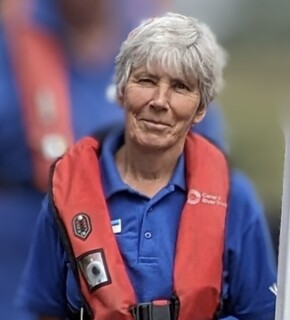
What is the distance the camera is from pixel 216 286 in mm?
2037

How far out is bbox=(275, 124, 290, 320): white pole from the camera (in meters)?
1.99

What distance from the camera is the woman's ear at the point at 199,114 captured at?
1.99 meters

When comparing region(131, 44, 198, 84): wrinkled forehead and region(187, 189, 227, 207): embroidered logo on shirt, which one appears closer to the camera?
region(131, 44, 198, 84): wrinkled forehead

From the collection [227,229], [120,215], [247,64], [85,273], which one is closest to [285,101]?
[247,64]

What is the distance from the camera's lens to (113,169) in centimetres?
204

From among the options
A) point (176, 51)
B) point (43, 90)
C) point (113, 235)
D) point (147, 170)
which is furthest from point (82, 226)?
point (176, 51)

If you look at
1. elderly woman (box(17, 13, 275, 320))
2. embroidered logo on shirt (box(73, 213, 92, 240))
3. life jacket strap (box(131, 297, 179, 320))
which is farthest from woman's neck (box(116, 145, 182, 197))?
life jacket strap (box(131, 297, 179, 320))

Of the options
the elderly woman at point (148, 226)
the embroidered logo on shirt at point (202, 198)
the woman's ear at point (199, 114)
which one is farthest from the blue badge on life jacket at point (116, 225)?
the woman's ear at point (199, 114)

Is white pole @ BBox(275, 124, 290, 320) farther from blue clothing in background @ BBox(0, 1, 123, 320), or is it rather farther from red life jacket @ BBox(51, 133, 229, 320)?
blue clothing in background @ BBox(0, 1, 123, 320)

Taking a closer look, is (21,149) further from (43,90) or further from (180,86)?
(180,86)

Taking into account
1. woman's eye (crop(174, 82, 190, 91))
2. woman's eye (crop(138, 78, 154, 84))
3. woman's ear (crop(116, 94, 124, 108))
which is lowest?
woman's ear (crop(116, 94, 124, 108))

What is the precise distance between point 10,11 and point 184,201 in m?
0.53

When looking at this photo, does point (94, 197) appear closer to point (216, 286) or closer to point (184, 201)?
point (184, 201)

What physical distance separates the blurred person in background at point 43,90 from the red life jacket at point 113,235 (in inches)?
2.0
